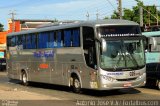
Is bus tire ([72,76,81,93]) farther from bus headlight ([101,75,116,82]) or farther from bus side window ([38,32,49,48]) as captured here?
bus side window ([38,32,49,48])

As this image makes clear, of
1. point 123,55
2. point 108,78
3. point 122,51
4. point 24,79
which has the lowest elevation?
point 24,79

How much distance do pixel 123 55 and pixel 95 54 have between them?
1.13 m

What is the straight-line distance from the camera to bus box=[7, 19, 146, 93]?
17797 mm

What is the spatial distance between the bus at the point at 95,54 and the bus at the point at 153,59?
2240mm

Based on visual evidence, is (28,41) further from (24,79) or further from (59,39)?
(59,39)

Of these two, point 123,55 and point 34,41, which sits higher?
point 34,41

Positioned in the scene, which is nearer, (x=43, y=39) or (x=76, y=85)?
(x=76, y=85)

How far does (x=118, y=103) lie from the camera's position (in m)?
15.5

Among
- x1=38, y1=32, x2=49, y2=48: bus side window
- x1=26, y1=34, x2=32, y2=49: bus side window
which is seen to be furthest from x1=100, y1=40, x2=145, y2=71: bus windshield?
x1=26, y1=34, x2=32, y2=49: bus side window

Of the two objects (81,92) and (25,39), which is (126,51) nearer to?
(81,92)

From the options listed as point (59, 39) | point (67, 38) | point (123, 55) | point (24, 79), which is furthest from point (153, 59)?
point (24, 79)

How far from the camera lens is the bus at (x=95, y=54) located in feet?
58.4

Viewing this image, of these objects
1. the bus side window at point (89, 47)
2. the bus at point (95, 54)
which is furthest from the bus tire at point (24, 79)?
the bus side window at point (89, 47)

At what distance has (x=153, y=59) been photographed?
24.6m
